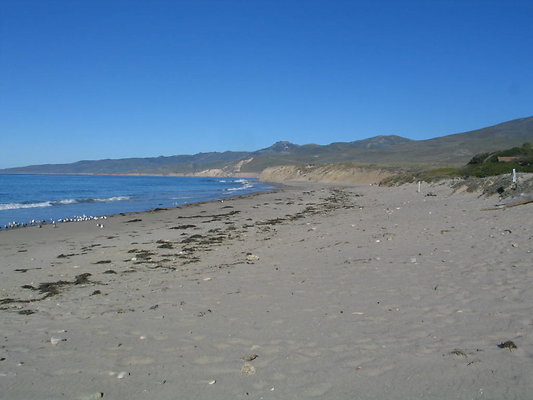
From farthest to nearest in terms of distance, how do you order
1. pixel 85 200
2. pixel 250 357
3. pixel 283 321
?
pixel 85 200
pixel 283 321
pixel 250 357

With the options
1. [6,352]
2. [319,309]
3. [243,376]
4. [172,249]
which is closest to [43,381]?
[6,352]

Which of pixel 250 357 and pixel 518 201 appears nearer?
pixel 250 357

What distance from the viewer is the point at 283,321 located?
539cm

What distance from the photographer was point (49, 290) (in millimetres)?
7676

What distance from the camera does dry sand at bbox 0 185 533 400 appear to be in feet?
12.5

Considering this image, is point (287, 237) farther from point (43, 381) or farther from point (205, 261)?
point (43, 381)

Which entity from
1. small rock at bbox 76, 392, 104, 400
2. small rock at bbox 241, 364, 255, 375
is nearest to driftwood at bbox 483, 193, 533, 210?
small rock at bbox 241, 364, 255, 375

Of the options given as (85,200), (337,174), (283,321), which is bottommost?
(283,321)

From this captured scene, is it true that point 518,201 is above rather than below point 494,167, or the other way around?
below

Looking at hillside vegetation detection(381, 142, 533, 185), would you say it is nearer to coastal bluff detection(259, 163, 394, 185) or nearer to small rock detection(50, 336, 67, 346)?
coastal bluff detection(259, 163, 394, 185)

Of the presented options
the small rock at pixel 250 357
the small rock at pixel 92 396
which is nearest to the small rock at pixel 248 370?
the small rock at pixel 250 357

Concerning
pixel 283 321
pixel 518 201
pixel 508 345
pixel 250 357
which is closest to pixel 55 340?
pixel 250 357

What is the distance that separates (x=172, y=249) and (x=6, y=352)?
24.0 feet

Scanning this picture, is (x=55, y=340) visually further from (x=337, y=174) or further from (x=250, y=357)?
(x=337, y=174)
